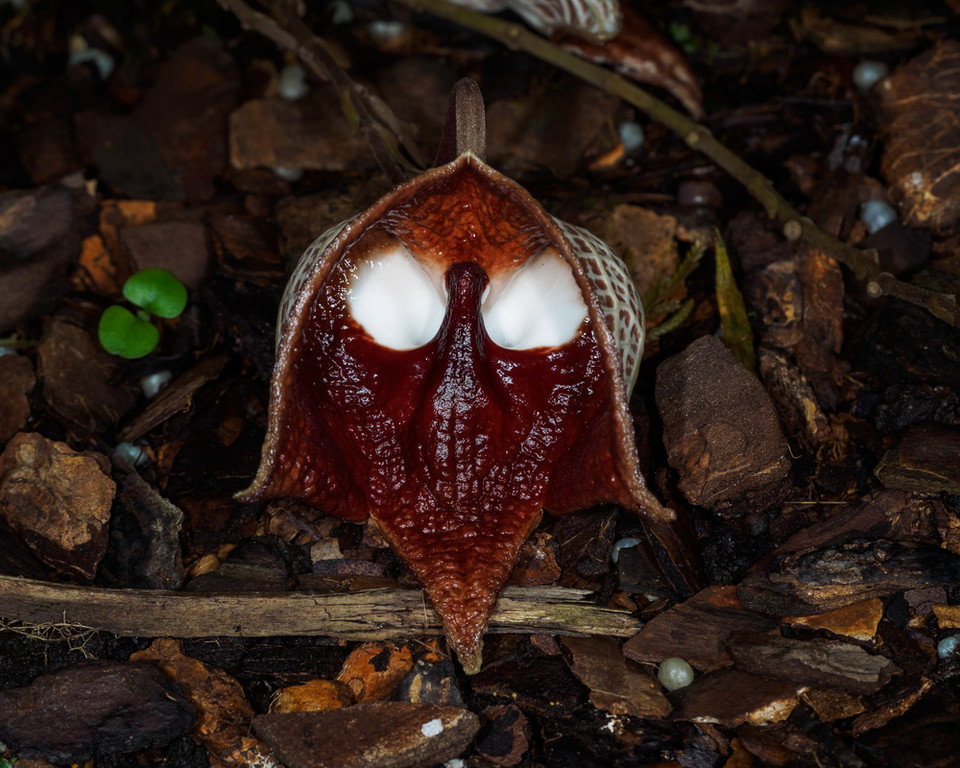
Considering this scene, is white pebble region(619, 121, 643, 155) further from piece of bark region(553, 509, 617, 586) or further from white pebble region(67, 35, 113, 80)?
white pebble region(67, 35, 113, 80)

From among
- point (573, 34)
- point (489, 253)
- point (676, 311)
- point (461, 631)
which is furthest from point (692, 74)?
point (461, 631)

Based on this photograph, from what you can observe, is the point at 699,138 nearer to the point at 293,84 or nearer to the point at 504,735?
the point at 293,84

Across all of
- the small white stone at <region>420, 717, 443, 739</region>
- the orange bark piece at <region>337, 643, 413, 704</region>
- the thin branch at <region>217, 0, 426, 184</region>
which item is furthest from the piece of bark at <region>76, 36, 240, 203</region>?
the small white stone at <region>420, 717, 443, 739</region>

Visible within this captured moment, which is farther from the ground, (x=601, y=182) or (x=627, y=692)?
(x=601, y=182)

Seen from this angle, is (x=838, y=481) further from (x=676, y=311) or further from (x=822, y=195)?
→ (x=822, y=195)

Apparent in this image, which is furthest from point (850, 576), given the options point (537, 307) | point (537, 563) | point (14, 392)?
point (14, 392)

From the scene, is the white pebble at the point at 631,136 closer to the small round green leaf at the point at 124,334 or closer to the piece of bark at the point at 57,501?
the small round green leaf at the point at 124,334

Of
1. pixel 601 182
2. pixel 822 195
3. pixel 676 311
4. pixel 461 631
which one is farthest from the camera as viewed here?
pixel 601 182
